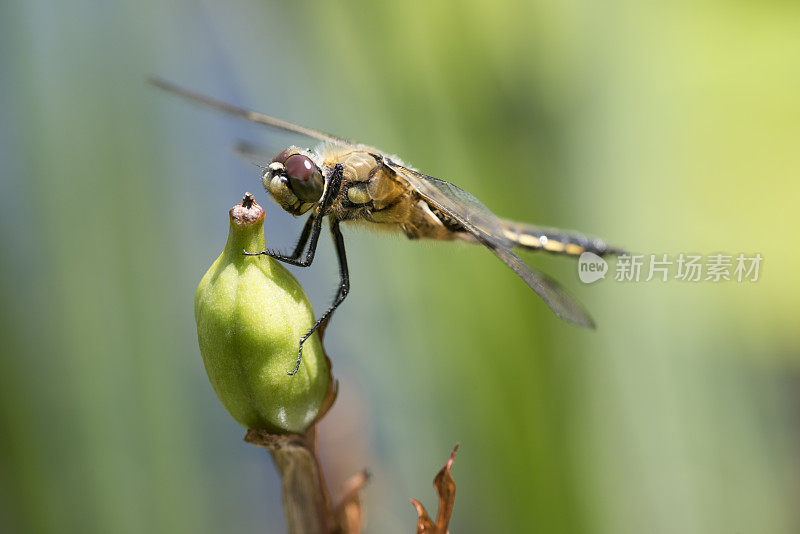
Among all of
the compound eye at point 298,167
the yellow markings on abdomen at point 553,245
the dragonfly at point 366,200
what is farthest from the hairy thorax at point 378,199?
the yellow markings on abdomen at point 553,245

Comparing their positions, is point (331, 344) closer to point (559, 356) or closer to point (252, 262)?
point (559, 356)

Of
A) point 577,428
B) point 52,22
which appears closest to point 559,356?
point 577,428

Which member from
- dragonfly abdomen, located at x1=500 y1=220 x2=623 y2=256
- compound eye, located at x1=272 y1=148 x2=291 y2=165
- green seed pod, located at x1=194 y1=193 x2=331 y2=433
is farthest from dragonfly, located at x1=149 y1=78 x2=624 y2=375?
green seed pod, located at x1=194 y1=193 x2=331 y2=433

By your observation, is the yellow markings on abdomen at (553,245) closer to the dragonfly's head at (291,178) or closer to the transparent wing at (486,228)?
the transparent wing at (486,228)

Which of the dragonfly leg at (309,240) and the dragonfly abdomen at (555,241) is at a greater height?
the dragonfly abdomen at (555,241)

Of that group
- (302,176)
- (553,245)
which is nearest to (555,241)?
(553,245)

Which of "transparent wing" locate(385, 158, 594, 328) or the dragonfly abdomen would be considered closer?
"transparent wing" locate(385, 158, 594, 328)

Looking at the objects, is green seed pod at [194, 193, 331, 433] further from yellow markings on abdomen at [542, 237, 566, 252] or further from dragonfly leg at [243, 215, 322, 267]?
yellow markings on abdomen at [542, 237, 566, 252]

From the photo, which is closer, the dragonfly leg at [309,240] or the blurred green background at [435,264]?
the dragonfly leg at [309,240]
